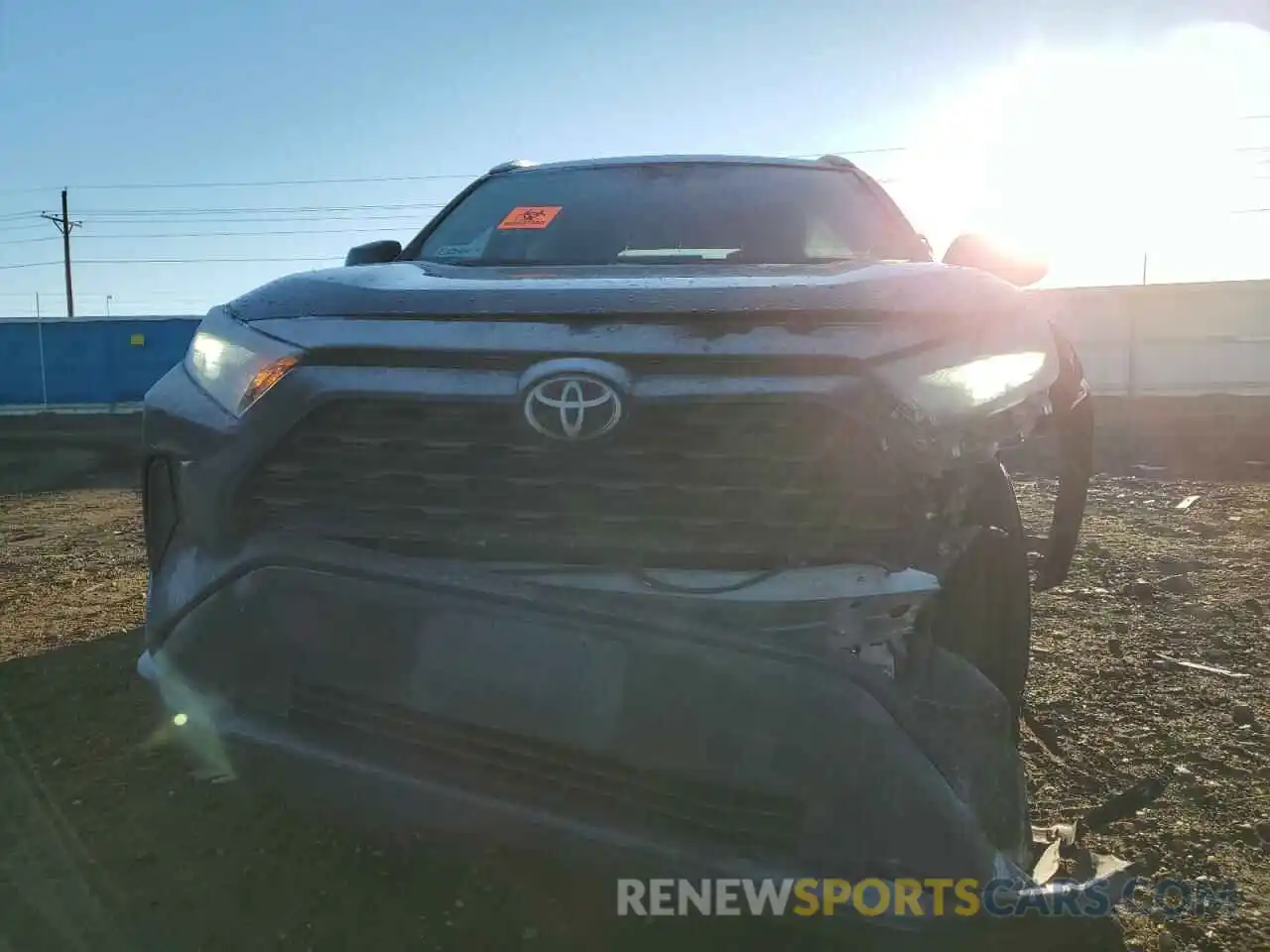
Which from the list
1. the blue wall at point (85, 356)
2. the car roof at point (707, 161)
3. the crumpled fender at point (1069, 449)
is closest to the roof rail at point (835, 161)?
the car roof at point (707, 161)

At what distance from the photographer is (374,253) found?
11.3 ft

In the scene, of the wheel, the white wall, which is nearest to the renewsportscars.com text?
the wheel

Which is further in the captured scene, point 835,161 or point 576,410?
point 835,161

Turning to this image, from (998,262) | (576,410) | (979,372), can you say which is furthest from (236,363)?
(998,262)

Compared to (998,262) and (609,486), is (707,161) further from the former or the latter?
(609,486)

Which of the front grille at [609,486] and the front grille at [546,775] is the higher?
the front grille at [609,486]

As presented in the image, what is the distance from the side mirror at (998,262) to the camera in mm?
3217

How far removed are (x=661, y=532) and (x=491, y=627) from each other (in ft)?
1.11

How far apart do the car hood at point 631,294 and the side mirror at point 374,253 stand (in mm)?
1079

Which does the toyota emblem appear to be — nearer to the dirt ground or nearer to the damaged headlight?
the damaged headlight

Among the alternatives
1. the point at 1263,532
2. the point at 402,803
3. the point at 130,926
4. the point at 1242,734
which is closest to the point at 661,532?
the point at 402,803

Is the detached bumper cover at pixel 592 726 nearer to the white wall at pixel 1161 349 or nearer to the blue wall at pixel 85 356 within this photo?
the white wall at pixel 1161 349

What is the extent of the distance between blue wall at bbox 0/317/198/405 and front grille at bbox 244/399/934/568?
20169mm

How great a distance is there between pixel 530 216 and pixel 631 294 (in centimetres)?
153
